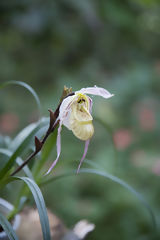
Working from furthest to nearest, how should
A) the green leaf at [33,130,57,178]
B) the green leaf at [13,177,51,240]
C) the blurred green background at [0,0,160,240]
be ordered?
the blurred green background at [0,0,160,240] → the green leaf at [33,130,57,178] → the green leaf at [13,177,51,240]

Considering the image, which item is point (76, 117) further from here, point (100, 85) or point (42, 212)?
point (100, 85)

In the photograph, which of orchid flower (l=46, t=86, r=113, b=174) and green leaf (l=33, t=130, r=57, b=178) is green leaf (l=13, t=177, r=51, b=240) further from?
green leaf (l=33, t=130, r=57, b=178)

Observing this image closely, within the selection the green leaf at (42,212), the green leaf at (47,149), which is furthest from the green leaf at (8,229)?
the green leaf at (47,149)

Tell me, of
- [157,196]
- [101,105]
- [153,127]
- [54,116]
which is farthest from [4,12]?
[54,116]

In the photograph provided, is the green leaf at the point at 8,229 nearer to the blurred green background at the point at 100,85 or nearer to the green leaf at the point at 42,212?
the green leaf at the point at 42,212

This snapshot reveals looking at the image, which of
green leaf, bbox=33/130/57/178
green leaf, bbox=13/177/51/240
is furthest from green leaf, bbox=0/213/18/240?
green leaf, bbox=33/130/57/178

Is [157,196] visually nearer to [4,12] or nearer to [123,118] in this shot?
[123,118]

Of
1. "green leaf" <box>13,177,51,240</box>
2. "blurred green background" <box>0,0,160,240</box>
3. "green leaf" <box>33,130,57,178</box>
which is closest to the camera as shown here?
"green leaf" <box>13,177,51,240</box>

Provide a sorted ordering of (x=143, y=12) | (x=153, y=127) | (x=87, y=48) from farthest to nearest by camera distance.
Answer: (x=87, y=48), (x=143, y=12), (x=153, y=127)
